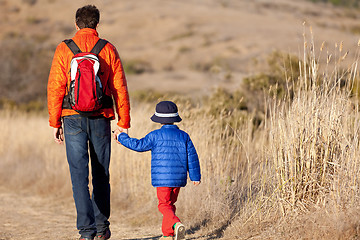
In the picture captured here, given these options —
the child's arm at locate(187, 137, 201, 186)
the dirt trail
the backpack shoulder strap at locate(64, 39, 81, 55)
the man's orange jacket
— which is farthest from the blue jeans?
the dirt trail

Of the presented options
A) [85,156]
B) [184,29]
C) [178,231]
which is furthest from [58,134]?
[184,29]

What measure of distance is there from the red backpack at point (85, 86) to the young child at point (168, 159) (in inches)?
19.5

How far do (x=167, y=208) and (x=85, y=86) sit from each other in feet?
4.39

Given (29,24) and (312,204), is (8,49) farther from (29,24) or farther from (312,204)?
(29,24)

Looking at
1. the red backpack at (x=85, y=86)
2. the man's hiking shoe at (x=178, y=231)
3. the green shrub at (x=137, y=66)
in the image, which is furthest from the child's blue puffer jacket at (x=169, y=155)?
the green shrub at (x=137, y=66)

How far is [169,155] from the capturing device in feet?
17.3

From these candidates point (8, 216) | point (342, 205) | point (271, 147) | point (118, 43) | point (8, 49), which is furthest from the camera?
point (118, 43)

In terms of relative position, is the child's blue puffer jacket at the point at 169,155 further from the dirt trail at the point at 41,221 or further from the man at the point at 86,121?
the dirt trail at the point at 41,221

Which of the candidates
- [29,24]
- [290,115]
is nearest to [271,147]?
[290,115]

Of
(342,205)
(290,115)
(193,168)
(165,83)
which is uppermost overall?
(290,115)

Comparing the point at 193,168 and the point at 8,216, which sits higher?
the point at 193,168

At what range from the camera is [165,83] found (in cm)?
3675

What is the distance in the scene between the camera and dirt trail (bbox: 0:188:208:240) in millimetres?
6828

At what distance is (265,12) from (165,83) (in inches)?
1497
